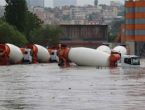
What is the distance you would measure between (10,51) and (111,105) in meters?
56.7

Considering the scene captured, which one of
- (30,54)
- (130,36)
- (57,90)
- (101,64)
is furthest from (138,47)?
(57,90)

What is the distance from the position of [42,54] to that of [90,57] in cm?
2106

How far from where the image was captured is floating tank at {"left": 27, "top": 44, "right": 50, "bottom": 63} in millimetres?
89188

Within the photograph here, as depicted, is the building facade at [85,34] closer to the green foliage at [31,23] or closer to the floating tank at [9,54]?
the green foliage at [31,23]

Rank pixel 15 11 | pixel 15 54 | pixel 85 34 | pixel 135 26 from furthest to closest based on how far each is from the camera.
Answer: pixel 85 34
pixel 135 26
pixel 15 11
pixel 15 54

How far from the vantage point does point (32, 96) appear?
29.8 metres

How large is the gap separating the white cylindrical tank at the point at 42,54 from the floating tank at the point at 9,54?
612 centimetres

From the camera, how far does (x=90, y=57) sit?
72125mm

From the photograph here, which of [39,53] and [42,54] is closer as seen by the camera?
[39,53]

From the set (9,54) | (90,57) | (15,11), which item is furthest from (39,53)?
(15,11)

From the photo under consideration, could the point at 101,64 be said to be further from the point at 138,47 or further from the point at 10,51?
the point at 138,47

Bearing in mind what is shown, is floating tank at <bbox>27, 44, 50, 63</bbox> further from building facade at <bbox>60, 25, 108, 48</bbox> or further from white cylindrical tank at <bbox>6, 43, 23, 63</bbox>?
building facade at <bbox>60, 25, 108, 48</bbox>

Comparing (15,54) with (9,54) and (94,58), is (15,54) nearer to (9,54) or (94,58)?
(9,54)

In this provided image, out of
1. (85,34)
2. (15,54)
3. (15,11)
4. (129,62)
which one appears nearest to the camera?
(129,62)
